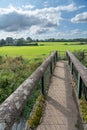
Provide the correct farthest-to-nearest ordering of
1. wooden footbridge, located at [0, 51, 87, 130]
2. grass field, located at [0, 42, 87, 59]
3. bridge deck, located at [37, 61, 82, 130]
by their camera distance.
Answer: grass field, located at [0, 42, 87, 59]
bridge deck, located at [37, 61, 82, 130]
wooden footbridge, located at [0, 51, 87, 130]

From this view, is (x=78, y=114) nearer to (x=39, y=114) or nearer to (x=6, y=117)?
(x=39, y=114)

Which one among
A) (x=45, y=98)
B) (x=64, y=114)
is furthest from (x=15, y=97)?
(x=45, y=98)

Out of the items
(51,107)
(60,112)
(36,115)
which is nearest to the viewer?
(36,115)

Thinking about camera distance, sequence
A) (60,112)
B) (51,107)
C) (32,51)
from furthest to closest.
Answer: (32,51) → (51,107) → (60,112)

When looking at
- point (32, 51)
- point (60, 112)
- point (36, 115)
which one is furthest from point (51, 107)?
point (32, 51)

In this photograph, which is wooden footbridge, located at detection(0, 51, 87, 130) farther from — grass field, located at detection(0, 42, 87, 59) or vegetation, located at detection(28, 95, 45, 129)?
grass field, located at detection(0, 42, 87, 59)

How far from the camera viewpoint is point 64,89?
5.45 metres

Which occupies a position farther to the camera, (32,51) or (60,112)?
(32,51)

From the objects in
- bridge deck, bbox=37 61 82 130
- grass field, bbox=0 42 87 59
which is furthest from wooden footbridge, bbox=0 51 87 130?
grass field, bbox=0 42 87 59

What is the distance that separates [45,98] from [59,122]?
129cm

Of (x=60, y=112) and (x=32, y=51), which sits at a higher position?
(x=60, y=112)

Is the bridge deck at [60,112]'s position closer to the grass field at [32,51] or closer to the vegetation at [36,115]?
the vegetation at [36,115]

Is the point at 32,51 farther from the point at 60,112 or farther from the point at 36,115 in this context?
the point at 36,115

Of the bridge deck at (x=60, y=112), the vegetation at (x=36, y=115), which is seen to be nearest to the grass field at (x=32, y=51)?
the bridge deck at (x=60, y=112)
